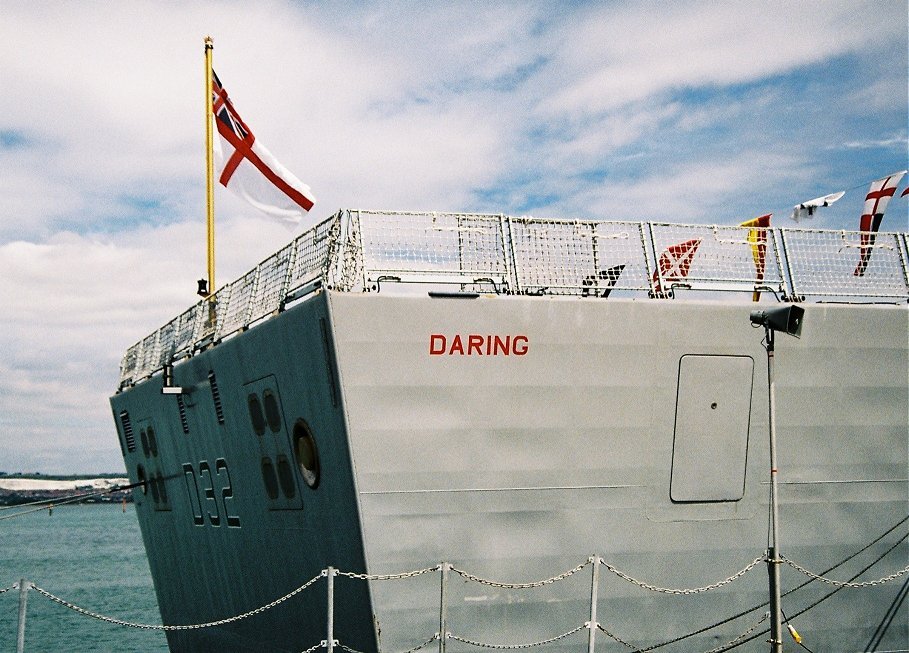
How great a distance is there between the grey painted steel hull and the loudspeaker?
4.76ft

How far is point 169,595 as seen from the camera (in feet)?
73.0

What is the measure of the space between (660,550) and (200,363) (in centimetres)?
792

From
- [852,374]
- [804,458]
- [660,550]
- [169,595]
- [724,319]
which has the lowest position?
[169,595]

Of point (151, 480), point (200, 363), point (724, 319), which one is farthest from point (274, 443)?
point (151, 480)

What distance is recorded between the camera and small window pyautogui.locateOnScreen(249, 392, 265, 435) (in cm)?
1343

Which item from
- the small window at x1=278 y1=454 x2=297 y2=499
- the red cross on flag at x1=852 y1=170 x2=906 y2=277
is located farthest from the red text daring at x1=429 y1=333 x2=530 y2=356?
the red cross on flag at x1=852 y1=170 x2=906 y2=277

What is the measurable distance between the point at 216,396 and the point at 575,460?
250 inches

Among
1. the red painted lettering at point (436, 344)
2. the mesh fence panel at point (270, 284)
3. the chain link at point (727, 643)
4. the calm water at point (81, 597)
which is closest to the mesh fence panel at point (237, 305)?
the mesh fence panel at point (270, 284)

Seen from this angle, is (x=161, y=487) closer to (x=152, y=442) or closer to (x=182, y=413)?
(x=152, y=442)

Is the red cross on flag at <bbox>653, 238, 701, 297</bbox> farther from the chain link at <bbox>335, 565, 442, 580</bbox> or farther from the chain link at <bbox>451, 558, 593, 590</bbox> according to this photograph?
the chain link at <bbox>335, 565, 442, 580</bbox>

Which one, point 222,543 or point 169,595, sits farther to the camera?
point 169,595

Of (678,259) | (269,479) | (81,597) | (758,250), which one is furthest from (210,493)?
(81,597)

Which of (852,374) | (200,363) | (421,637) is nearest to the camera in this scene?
(421,637)

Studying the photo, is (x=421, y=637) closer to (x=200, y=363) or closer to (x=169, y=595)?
(x=200, y=363)
